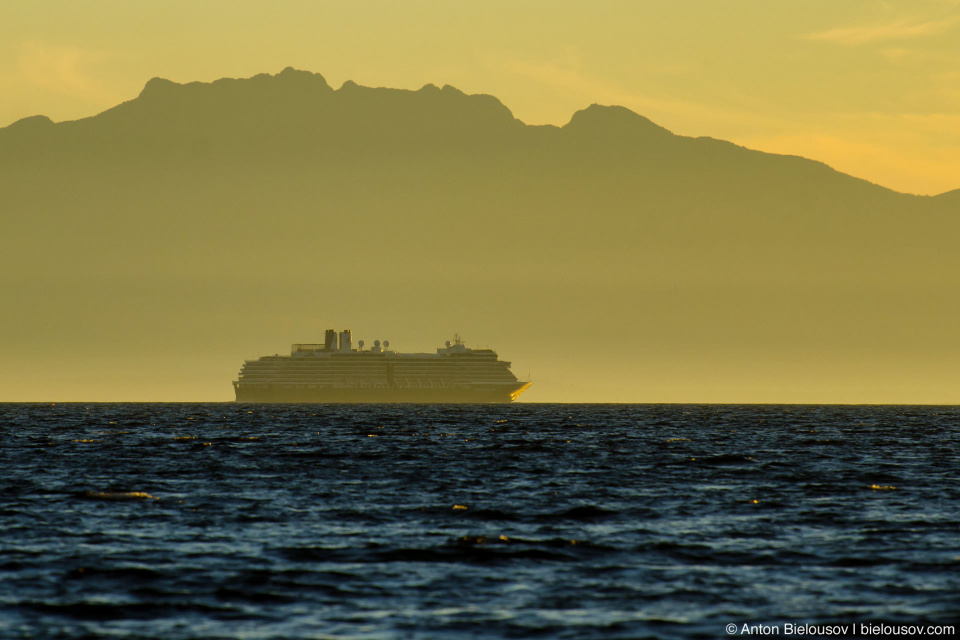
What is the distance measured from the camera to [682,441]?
3098 inches

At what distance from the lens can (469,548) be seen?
→ 27438mm

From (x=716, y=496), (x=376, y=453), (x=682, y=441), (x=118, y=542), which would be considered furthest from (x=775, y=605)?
(x=682, y=441)

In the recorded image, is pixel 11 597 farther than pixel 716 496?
No

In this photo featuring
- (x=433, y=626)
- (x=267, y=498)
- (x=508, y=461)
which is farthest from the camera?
(x=508, y=461)

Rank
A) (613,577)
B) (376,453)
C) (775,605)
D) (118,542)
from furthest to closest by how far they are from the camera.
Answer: (376,453) < (118,542) < (613,577) < (775,605)

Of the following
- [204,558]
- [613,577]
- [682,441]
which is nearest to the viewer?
[613,577]

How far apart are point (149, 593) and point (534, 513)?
45.0 feet

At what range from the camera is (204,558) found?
2614 cm

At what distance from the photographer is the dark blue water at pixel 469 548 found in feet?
67.4

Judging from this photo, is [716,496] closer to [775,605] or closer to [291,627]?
[775,605]

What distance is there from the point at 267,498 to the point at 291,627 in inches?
725

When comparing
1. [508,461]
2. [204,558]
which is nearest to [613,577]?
[204,558]

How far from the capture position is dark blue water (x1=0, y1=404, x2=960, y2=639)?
20547 millimetres

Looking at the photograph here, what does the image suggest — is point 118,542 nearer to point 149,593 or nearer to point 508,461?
point 149,593
